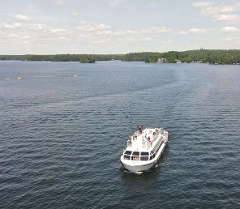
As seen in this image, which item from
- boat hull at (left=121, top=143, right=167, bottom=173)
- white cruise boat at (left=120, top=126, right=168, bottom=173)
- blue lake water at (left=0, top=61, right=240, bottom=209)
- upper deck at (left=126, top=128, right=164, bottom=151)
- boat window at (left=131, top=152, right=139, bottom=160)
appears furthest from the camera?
upper deck at (left=126, top=128, right=164, bottom=151)

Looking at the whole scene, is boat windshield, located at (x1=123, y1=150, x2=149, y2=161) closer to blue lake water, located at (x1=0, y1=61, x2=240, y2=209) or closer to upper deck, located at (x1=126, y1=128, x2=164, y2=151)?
upper deck, located at (x1=126, y1=128, x2=164, y2=151)

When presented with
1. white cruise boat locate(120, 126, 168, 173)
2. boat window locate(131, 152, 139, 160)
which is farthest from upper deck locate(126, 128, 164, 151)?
boat window locate(131, 152, 139, 160)

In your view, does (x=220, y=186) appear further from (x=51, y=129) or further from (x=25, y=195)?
(x=51, y=129)

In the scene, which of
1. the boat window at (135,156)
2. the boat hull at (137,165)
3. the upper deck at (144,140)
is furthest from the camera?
the upper deck at (144,140)

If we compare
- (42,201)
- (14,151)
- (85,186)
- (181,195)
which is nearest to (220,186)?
(181,195)

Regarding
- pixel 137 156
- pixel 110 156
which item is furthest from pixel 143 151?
pixel 110 156

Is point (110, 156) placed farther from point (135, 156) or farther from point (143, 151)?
point (143, 151)

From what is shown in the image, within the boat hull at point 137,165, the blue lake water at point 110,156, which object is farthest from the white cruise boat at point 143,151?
the blue lake water at point 110,156

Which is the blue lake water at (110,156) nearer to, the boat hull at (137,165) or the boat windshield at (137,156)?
the boat hull at (137,165)
